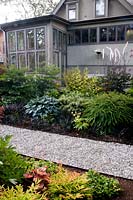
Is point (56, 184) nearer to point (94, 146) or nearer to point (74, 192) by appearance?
point (74, 192)

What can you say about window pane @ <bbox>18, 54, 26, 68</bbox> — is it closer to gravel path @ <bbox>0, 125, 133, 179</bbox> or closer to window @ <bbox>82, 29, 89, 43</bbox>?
window @ <bbox>82, 29, 89, 43</bbox>

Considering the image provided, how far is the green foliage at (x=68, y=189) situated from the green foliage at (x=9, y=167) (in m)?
0.37

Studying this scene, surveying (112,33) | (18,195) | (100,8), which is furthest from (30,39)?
(18,195)

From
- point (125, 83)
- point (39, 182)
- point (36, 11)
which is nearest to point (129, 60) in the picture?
point (125, 83)

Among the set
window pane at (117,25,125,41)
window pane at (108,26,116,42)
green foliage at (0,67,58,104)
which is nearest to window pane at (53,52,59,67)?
window pane at (108,26,116,42)

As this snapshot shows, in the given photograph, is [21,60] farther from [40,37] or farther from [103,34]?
[103,34]

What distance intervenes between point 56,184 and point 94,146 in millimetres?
2374

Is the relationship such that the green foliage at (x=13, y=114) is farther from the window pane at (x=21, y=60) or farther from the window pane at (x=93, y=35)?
the window pane at (x=93, y=35)

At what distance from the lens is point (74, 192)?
2367 mm

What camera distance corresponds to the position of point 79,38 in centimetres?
1767

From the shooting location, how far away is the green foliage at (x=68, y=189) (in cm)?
229

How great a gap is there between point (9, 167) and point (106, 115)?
3.57 meters

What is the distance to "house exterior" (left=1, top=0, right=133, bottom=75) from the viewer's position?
51.9 feet

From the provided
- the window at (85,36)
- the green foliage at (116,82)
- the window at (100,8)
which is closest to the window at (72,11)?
the window at (100,8)
